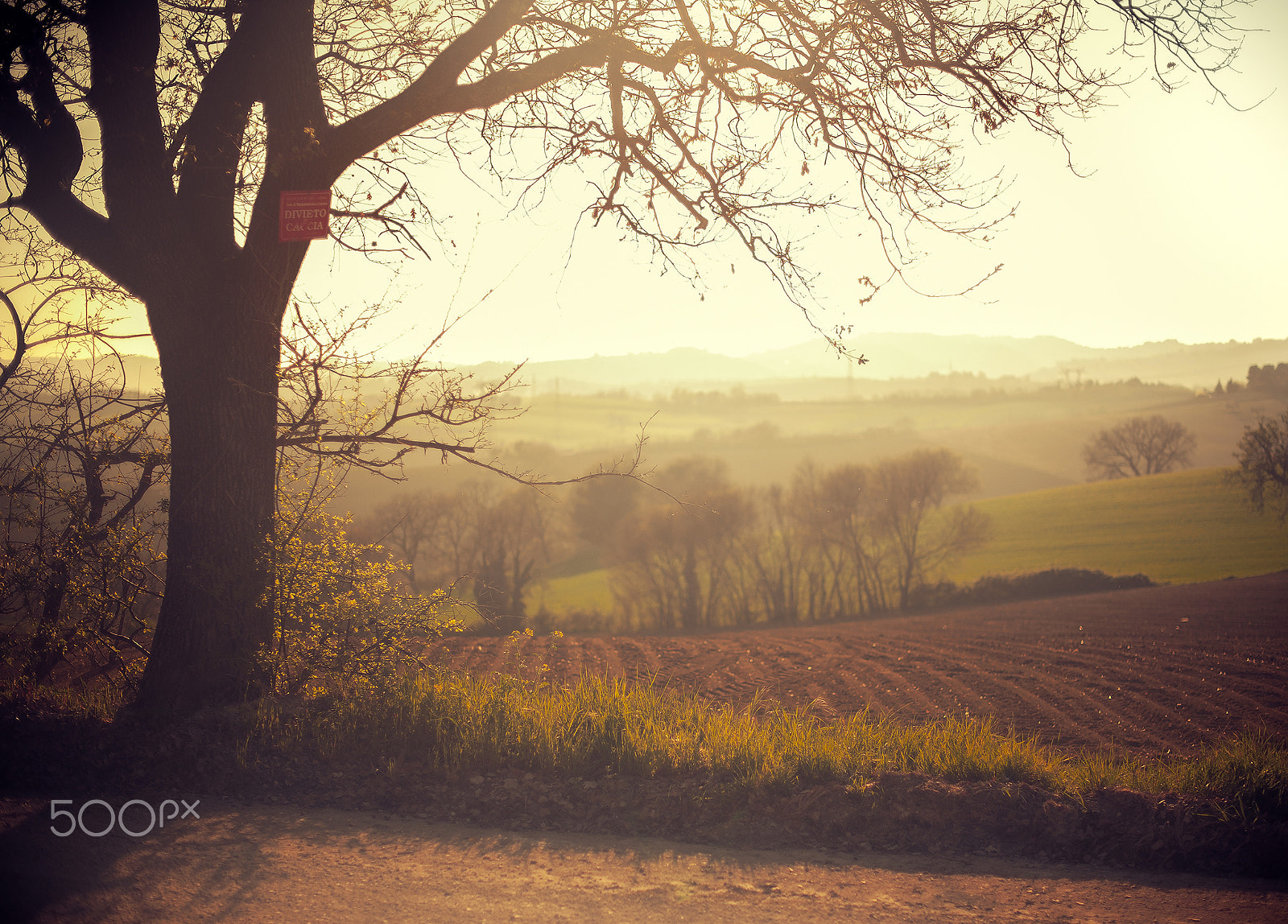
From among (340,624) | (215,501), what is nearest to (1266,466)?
(340,624)

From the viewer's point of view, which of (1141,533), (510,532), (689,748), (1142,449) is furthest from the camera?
(1142,449)

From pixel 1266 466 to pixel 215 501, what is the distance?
40.0 m

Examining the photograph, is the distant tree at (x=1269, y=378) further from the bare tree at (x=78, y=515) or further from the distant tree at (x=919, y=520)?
the bare tree at (x=78, y=515)

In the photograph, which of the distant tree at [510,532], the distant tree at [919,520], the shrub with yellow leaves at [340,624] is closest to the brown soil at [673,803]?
the shrub with yellow leaves at [340,624]

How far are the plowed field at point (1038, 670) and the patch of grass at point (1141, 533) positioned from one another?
458 inches

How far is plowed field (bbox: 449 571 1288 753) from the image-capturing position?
10.8m

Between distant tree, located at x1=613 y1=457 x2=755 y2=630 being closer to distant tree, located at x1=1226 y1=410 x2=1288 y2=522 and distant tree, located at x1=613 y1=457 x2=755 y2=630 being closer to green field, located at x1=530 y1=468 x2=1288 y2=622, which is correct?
green field, located at x1=530 y1=468 x2=1288 y2=622

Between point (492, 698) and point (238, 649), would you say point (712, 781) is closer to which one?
point (492, 698)

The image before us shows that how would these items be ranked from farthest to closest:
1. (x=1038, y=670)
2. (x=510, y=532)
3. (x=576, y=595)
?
(x=576, y=595)
(x=510, y=532)
(x=1038, y=670)

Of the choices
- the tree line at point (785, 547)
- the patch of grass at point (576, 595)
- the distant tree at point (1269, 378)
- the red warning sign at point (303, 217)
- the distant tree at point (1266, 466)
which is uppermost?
the distant tree at point (1269, 378)

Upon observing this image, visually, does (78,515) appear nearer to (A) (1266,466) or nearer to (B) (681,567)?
(B) (681,567)

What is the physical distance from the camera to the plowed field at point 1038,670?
10781 mm

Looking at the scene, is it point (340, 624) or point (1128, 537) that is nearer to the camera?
point (340, 624)

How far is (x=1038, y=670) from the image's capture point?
1504 centimetres
